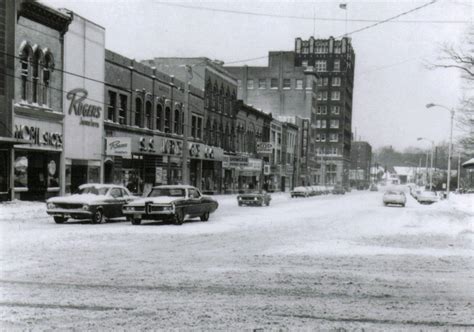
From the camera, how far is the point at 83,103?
33.6 meters

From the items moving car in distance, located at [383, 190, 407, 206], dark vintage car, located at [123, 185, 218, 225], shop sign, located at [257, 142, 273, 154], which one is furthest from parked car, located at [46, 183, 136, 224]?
shop sign, located at [257, 142, 273, 154]

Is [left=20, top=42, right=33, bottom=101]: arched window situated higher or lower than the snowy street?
higher

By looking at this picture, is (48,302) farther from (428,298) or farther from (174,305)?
(428,298)

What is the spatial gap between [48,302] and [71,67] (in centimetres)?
2646

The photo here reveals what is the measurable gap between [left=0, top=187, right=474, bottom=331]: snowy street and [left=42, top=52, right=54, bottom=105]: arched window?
13.3 metres

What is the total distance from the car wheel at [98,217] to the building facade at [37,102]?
306 inches

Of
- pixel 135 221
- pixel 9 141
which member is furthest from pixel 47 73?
pixel 135 221

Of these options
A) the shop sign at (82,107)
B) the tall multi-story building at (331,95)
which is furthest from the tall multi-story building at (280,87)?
the shop sign at (82,107)

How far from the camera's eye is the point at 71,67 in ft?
106

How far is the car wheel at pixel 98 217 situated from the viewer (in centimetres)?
2079

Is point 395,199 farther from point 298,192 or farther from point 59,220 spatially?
point 59,220

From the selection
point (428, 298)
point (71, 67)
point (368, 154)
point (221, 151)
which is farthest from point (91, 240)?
point (368, 154)

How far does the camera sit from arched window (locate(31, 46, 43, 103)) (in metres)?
29.3

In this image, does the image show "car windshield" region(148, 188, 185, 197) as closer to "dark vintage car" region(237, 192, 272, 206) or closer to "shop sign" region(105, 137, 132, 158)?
"shop sign" region(105, 137, 132, 158)
